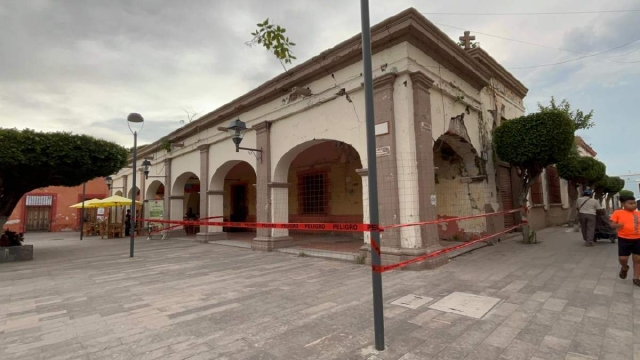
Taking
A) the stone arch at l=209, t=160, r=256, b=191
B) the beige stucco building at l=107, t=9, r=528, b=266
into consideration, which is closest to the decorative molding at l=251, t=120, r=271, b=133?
the beige stucco building at l=107, t=9, r=528, b=266

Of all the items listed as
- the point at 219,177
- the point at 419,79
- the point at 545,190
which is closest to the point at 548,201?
the point at 545,190

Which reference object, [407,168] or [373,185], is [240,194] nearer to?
[407,168]

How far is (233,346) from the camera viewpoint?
266 centimetres

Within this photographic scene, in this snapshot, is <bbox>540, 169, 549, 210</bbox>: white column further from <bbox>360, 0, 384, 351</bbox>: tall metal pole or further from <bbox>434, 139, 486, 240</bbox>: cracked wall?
<bbox>360, 0, 384, 351</bbox>: tall metal pole

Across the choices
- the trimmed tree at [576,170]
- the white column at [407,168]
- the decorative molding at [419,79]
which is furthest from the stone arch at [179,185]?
the trimmed tree at [576,170]

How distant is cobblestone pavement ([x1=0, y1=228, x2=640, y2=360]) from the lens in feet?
8.45

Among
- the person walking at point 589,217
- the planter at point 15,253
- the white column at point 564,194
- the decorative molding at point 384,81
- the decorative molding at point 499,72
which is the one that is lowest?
the planter at point 15,253

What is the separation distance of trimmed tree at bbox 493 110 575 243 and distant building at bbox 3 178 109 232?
24.1m

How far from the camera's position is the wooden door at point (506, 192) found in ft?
29.4

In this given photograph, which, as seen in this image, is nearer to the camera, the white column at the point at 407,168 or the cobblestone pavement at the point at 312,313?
the cobblestone pavement at the point at 312,313

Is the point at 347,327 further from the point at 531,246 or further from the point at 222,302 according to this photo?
the point at 531,246

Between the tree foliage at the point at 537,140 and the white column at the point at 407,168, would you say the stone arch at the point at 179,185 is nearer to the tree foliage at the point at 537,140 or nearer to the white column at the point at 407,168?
the white column at the point at 407,168

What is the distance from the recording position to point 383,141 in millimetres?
6027

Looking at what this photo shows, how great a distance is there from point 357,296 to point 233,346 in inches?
71.7
